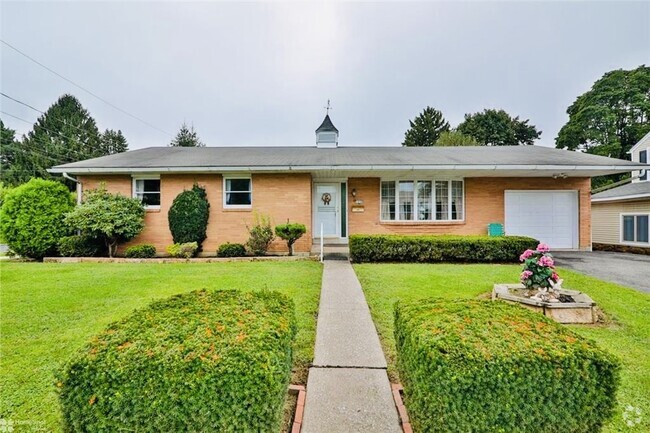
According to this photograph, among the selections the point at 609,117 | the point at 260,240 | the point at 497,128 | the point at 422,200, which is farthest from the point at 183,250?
the point at 497,128

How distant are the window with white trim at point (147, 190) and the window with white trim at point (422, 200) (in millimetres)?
8657

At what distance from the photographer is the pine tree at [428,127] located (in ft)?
132

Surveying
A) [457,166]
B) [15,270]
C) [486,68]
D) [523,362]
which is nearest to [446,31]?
[457,166]

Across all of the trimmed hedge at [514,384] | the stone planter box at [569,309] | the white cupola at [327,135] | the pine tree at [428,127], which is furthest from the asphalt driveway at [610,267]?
the pine tree at [428,127]

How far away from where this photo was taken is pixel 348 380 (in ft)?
9.27

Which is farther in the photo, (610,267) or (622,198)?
(622,198)

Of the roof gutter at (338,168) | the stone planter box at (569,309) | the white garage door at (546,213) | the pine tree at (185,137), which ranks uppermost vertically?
the pine tree at (185,137)

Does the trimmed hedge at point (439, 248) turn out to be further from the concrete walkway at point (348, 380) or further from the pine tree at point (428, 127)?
the pine tree at point (428, 127)

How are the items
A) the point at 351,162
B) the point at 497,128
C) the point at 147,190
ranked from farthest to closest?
the point at 497,128 → the point at 147,190 → the point at 351,162

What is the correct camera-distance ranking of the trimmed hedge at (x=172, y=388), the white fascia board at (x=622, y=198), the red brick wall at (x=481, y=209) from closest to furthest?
the trimmed hedge at (x=172, y=388) → the red brick wall at (x=481, y=209) → the white fascia board at (x=622, y=198)

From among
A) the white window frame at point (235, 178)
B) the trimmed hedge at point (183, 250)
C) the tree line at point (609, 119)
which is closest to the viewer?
the trimmed hedge at point (183, 250)

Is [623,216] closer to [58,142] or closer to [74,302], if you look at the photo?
[74,302]

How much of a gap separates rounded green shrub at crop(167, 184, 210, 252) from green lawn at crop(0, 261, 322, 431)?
1.78m

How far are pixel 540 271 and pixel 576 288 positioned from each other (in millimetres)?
2143
